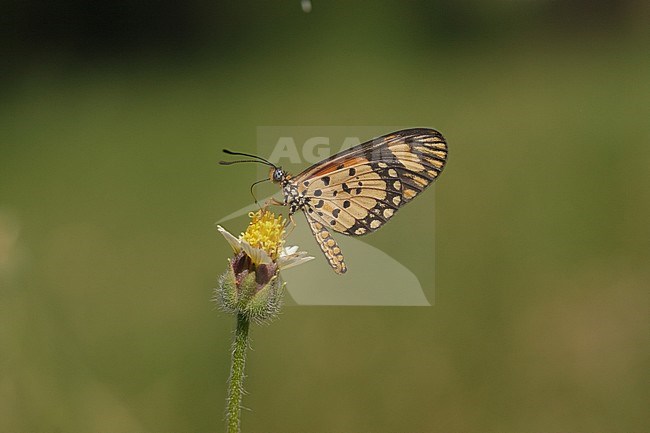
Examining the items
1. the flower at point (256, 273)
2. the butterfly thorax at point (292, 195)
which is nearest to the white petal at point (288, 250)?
the flower at point (256, 273)

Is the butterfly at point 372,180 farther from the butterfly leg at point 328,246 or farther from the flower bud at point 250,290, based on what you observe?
the flower bud at point 250,290

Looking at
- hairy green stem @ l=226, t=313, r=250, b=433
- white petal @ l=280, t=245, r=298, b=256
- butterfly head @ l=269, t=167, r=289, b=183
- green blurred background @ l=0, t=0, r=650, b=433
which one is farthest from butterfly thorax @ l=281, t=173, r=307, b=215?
green blurred background @ l=0, t=0, r=650, b=433

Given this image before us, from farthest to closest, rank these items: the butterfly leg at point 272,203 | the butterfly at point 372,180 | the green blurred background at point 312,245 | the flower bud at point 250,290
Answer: the green blurred background at point 312,245 → the butterfly at point 372,180 → the butterfly leg at point 272,203 → the flower bud at point 250,290

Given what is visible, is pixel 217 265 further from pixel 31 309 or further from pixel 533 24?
pixel 533 24

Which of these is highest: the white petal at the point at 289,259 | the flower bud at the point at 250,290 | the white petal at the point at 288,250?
the white petal at the point at 288,250

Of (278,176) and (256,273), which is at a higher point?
(278,176)

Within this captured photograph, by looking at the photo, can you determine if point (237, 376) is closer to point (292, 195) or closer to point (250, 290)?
point (250, 290)

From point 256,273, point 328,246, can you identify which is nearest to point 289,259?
point 256,273
